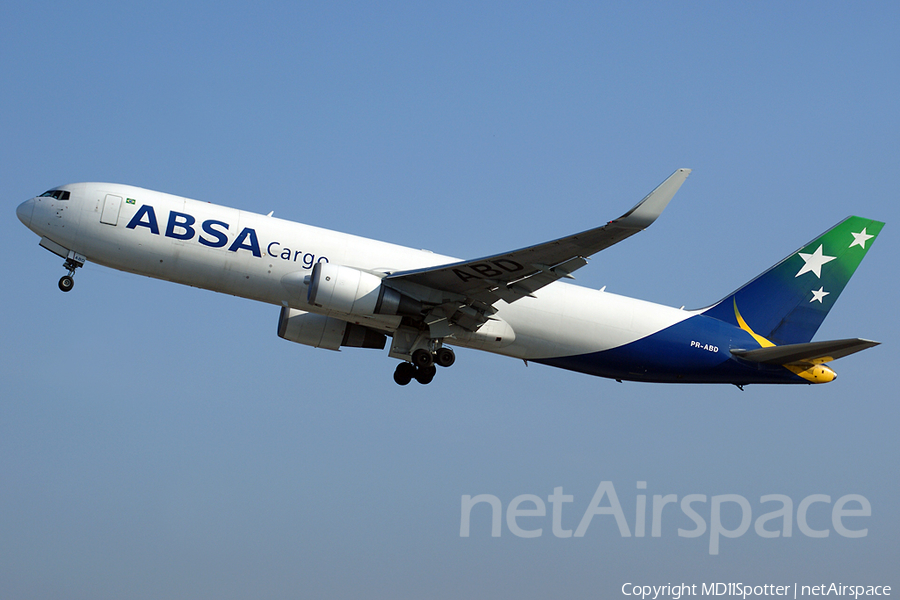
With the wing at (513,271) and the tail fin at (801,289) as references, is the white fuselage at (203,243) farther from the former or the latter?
the tail fin at (801,289)

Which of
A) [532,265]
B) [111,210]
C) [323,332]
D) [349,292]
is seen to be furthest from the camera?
[323,332]

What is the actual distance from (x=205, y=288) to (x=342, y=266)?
4171 mm

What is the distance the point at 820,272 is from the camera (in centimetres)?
3353

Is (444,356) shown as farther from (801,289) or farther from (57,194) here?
(801,289)

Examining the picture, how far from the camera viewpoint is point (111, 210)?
1054 inches

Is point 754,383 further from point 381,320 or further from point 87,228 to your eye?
point 87,228

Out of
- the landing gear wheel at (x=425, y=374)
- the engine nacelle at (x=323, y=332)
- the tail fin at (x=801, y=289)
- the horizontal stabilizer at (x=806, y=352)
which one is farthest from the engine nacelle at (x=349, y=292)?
the horizontal stabilizer at (x=806, y=352)

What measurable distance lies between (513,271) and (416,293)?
313 cm

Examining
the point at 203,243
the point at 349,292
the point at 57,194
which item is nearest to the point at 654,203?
the point at 349,292

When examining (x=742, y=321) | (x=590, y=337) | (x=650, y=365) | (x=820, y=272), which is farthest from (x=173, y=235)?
(x=820, y=272)

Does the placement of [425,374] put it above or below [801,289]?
below

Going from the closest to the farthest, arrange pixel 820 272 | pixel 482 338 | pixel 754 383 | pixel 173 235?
pixel 173 235, pixel 482 338, pixel 754 383, pixel 820 272

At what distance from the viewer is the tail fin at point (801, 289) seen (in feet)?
106

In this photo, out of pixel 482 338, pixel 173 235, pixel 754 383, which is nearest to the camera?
pixel 173 235
